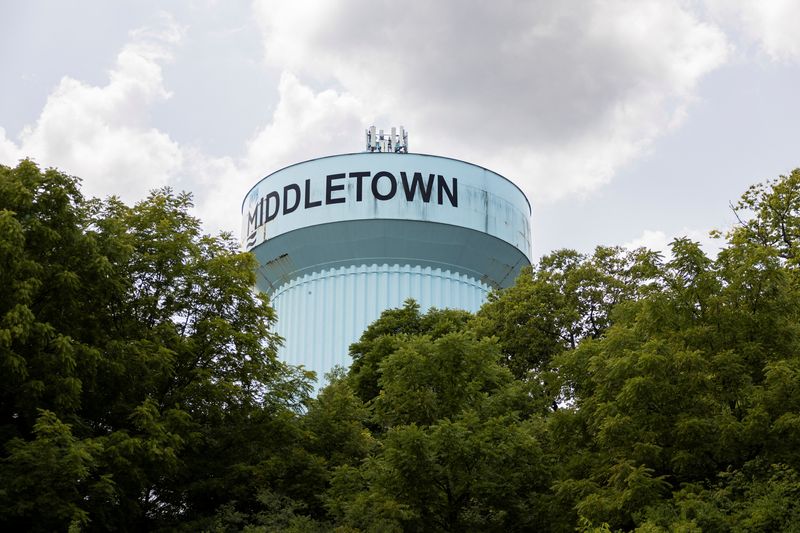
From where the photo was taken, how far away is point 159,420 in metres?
20.0

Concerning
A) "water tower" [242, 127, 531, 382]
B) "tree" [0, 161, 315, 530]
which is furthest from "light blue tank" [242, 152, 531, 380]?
"tree" [0, 161, 315, 530]

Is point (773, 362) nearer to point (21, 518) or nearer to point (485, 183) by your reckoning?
point (21, 518)

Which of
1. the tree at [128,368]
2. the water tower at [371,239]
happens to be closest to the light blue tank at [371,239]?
the water tower at [371,239]

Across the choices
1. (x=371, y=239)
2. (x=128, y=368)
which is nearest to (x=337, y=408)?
(x=128, y=368)

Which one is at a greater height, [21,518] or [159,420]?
[159,420]

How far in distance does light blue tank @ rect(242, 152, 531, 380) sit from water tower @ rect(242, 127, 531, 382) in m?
0.03

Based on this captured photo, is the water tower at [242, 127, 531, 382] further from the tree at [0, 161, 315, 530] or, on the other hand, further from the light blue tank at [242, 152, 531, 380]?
the tree at [0, 161, 315, 530]

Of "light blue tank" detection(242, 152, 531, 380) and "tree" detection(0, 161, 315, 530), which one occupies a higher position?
"light blue tank" detection(242, 152, 531, 380)

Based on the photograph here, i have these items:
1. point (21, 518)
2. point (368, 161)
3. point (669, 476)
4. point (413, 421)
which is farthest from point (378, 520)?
point (368, 161)

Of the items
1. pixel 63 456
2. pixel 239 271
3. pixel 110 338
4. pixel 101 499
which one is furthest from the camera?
pixel 239 271

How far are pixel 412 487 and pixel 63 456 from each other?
18.6 ft

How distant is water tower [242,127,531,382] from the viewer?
108 ft

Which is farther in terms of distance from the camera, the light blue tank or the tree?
the light blue tank

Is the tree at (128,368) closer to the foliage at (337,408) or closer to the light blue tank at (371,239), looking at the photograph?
the foliage at (337,408)
